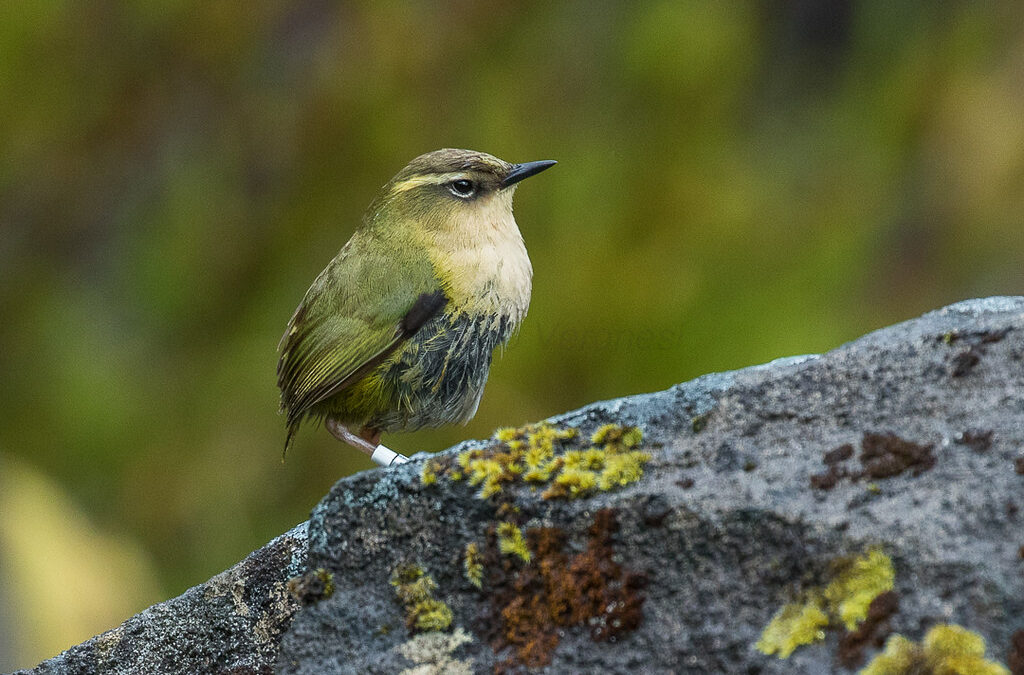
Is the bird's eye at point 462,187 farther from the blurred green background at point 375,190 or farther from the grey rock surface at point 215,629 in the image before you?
the grey rock surface at point 215,629

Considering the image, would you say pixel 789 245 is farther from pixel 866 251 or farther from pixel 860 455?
pixel 860 455

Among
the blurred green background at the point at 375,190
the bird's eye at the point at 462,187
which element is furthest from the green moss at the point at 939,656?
the blurred green background at the point at 375,190

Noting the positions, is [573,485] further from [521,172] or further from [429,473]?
[521,172]

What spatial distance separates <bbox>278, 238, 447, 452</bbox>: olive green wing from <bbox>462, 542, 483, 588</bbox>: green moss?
1628 mm

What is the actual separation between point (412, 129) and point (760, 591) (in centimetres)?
425

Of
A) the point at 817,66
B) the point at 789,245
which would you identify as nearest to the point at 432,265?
the point at 789,245

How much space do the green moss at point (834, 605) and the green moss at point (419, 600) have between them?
1.91 feet

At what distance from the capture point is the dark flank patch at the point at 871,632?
169 cm

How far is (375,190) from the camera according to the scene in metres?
5.71

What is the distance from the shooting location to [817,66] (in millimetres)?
5777

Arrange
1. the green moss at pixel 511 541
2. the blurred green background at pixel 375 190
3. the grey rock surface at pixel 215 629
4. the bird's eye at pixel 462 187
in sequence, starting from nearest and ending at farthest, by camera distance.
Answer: the green moss at pixel 511 541
the grey rock surface at pixel 215 629
the bird's eye at pixel 462 187
the blurred green background at pixel 375 190

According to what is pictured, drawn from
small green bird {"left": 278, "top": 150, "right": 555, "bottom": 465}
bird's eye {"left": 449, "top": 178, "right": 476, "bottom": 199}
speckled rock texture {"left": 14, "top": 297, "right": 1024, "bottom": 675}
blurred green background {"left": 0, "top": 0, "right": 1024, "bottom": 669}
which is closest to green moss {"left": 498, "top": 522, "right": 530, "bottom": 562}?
speckled rock texture {"left": 14, "top": 297, "right": 1024, "bottom": 675}

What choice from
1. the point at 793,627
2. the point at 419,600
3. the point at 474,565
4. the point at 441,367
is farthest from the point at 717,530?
the point at 441,367

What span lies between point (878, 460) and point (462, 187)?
2332mm
